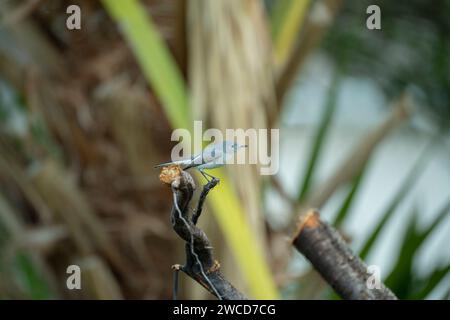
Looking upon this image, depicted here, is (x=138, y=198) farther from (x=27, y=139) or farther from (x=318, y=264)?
(x=318, y=264)

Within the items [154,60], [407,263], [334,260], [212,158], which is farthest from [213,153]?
[407,263]

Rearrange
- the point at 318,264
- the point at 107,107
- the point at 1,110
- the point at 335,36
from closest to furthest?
the point at 318,264
the point at 107,107
the point at 1,110
the point at 335,36

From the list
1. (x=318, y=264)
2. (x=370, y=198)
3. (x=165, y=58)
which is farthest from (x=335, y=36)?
(x=318, y=264)

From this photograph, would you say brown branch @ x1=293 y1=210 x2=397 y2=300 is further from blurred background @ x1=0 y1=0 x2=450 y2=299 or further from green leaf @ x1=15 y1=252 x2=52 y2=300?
green leaf @ x1=15 y1=252 x2=52 y2=300

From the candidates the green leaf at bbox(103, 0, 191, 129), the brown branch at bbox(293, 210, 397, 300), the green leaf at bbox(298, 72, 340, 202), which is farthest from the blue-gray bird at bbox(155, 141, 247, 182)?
the green leaf at bbox(298, 72, 340, 202)

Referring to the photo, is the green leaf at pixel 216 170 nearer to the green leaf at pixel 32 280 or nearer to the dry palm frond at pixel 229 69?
the dry palm frond at pixel 229 69
